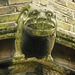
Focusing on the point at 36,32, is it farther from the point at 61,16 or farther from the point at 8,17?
the point at 61,16

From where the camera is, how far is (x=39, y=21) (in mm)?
3473

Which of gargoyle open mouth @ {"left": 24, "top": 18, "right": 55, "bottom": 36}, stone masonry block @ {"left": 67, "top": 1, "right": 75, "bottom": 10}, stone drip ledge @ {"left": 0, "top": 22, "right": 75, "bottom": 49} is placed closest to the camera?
gargoyle open mouth @ {"left": 24, "top": 18, "right": 55, "bottom": 36}

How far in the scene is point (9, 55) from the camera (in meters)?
3.97

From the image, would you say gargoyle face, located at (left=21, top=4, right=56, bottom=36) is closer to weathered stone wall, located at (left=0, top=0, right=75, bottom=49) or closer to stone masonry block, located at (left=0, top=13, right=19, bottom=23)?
weathered stone wall, located at (left=0, top=0, right=75, bottom=49)

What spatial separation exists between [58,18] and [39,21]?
1200 millimetres

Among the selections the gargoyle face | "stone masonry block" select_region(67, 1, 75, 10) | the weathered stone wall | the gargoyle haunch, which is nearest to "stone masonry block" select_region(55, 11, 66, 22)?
the weathered stone wall

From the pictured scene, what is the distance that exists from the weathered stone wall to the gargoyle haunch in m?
0.23

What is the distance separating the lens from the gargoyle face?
11.4ft

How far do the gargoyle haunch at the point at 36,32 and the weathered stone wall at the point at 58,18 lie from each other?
9.0 inches

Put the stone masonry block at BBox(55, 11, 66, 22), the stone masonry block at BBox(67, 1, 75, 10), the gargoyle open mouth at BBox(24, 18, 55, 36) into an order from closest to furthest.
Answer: the gargoyle open mouth at BBox(24, 18, 55, 36) → the stone masonry block at BBox(55, 11, 66, 22) → the stone masonry block at BBox(67, 1, 75, 10)

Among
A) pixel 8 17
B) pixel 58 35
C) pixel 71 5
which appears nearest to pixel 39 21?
pixel 58 35

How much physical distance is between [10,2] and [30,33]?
1075 millimetres

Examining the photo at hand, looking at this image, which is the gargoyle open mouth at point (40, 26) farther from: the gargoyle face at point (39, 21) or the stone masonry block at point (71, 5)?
the stone masonry block at point (71, 5)

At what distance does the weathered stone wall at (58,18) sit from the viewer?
400 centimetres
